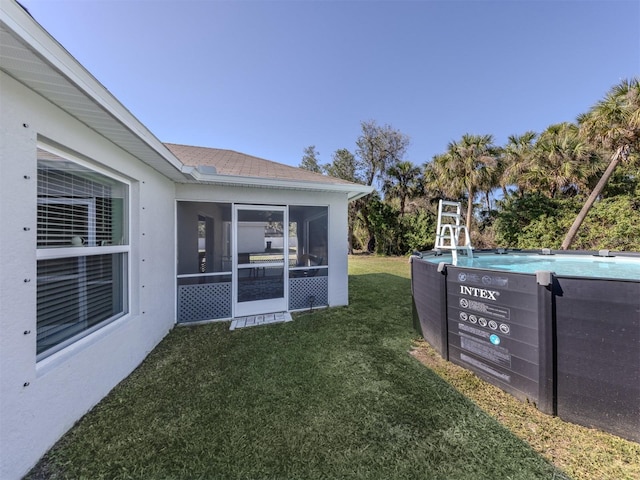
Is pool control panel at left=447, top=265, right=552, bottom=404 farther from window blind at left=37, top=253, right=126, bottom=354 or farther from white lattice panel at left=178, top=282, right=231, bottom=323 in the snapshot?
window blind at left=37, top=253, right=126, bottom=354

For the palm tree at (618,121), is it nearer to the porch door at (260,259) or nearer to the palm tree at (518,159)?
the palm tree at (518,159)

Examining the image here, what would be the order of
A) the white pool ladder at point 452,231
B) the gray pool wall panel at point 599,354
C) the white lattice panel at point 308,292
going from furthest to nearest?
the white lattice panel at point 308,292
the white pool ladder at point 452,231
the gray pool wall panel at point 599,354

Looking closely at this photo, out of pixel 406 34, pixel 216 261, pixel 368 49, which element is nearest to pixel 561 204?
pixel 406 34

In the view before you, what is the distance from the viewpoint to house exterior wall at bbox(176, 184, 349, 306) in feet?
15.9

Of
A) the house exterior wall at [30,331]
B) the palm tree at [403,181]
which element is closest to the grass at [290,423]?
the house exterior wall at [30,331]

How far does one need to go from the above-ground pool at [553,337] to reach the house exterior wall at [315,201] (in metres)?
2.79

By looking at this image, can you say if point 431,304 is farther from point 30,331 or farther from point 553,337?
point 30,331

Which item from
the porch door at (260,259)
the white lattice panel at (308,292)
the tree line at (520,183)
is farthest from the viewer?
the tree line at (520,183)

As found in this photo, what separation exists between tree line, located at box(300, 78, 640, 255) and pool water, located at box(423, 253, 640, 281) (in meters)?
5.78

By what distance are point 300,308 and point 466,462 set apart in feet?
13.5

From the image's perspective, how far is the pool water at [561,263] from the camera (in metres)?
4.88

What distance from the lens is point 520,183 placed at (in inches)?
504

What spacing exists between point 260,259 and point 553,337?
15.4 feet

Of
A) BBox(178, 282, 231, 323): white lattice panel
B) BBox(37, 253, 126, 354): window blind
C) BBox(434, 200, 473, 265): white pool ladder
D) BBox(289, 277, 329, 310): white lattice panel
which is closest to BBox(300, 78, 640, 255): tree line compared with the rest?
BBox(434, 200, 473, 265): white pool ladder
